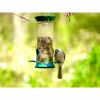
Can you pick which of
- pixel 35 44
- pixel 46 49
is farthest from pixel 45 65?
pixel 35 44

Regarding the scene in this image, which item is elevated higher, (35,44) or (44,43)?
(44,43)

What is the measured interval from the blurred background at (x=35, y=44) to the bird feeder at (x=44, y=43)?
1.74 metres

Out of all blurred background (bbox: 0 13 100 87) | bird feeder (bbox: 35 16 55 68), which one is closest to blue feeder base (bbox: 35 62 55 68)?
bird feeder (bbox: 35 16 55 68)

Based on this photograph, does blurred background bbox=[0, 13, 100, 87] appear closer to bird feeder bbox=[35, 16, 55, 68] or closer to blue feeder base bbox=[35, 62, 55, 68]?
bird feeder bbox=[35, 16, 55, 68]

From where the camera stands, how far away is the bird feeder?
3838mm

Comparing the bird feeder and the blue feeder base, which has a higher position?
the bird feeder

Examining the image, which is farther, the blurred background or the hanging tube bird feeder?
the blurred background

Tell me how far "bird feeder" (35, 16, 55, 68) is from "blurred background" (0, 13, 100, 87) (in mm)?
1740

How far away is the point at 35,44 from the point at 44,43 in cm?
194

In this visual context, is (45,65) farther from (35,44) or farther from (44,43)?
(35,44)

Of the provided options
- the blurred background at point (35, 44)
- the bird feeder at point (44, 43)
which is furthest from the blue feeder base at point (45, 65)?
the blurred background at point (35, 44)

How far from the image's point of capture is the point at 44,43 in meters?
3.94

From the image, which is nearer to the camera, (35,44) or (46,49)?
(46,49)
